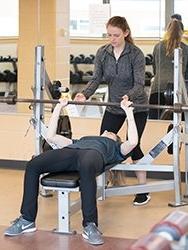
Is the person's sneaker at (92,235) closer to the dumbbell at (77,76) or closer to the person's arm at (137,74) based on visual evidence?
the person's arm at (137,74)

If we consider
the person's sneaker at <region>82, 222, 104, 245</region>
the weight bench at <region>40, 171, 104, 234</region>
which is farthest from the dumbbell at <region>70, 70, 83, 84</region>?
the person's sneaker at <region>82, 222, 104, 245</region>

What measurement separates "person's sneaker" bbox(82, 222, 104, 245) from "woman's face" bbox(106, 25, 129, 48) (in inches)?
56.5

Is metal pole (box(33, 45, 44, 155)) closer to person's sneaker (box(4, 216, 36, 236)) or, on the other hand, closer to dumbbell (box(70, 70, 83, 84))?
person's sneaker (box(4, 216, 36, 236))

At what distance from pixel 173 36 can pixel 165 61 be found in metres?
0.27

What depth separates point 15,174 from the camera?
5.31 metres

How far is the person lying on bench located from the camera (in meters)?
3.20

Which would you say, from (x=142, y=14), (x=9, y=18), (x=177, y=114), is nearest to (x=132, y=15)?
(x=142, y=14)

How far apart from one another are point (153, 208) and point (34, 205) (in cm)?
113

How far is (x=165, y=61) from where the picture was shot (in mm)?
4891

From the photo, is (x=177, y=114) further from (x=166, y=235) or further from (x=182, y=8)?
(x=166, y=235)

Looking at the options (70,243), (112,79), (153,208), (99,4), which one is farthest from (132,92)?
(99,4)

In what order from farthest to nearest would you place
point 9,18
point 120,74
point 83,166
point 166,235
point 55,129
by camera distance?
point 9,18
point 120,74
point 55,129
point 83,166
point 166,235

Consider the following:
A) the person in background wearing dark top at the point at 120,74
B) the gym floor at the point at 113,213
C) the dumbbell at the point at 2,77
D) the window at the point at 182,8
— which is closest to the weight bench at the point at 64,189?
the gym floor at the point at 113,213

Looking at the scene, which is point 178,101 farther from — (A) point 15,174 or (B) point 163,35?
(A) point 15,174
